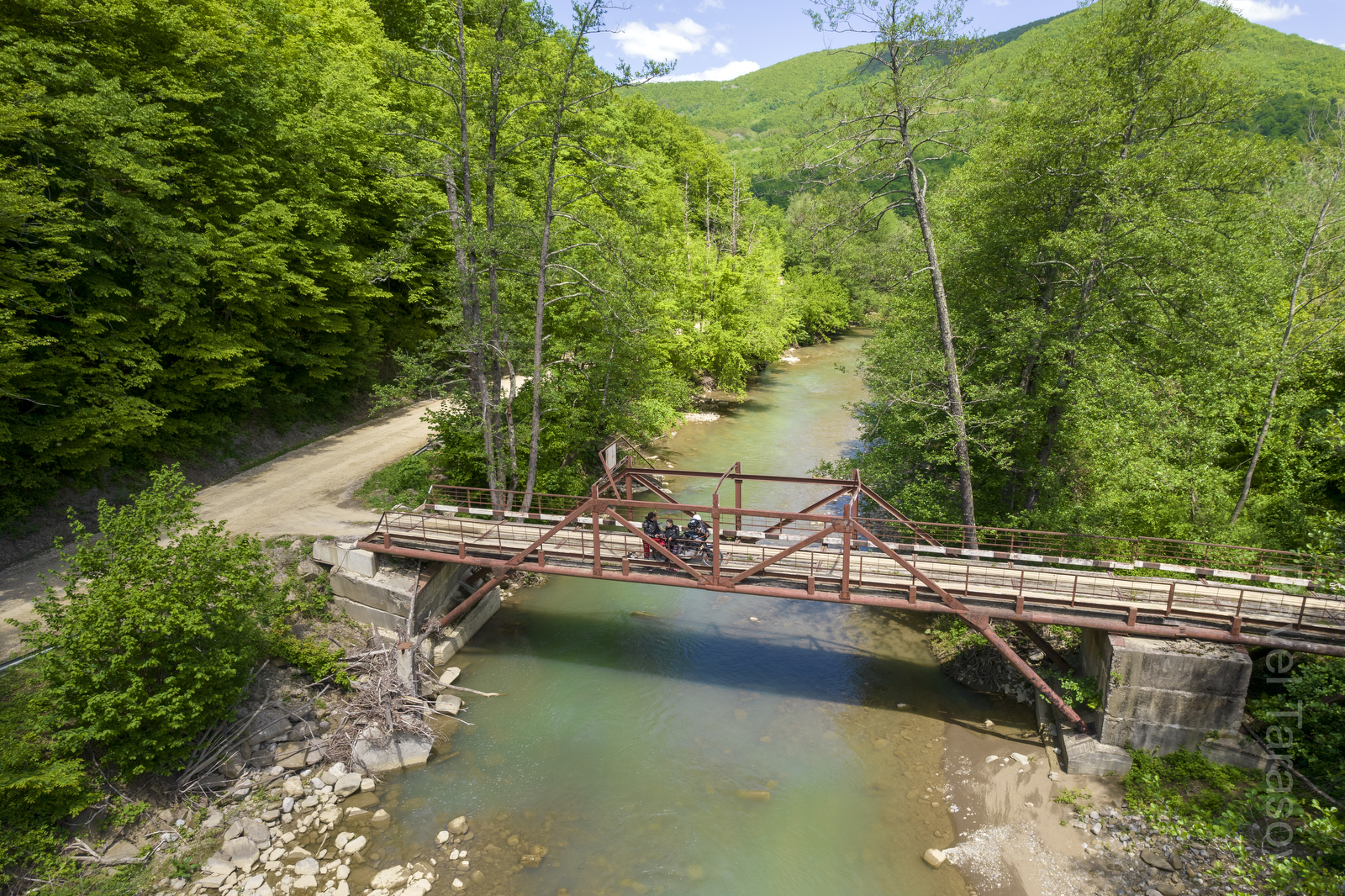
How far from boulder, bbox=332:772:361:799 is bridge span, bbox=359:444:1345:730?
4321 millimetres

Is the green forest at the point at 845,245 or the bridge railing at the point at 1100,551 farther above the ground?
the green forest at the point at 845,245

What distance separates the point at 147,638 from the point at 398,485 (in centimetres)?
1010

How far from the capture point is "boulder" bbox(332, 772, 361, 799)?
12820 millimetres

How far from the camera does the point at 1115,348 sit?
1653 cm

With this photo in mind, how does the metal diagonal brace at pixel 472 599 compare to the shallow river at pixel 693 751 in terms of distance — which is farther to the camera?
the metal diagonal brace at pixel 472 599

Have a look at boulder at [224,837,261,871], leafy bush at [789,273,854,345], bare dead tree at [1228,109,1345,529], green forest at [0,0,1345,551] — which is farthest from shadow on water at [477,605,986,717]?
leafy bush at [789,273,854,345]

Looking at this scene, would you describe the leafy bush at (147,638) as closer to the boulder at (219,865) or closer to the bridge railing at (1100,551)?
the boulder at (219,865)

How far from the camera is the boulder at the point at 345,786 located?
505 inches

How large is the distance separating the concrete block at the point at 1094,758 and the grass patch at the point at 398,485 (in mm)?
18920

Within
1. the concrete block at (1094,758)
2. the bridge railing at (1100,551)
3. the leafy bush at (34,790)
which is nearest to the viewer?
the leafy bush at (34,790)

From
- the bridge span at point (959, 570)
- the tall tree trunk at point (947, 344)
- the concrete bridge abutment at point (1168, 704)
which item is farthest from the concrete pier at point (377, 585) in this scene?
the concrete bridge abutment at point (1168, 704)

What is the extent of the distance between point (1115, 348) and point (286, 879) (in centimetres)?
2218

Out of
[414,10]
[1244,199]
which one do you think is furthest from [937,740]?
[414,10]

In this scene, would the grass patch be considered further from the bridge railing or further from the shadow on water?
the shadow on water
